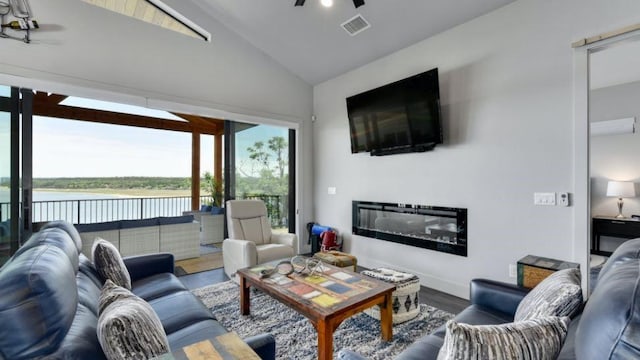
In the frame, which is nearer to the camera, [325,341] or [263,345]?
[263,345]

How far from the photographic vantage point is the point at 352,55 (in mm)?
4078

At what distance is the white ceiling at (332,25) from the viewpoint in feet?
10.1

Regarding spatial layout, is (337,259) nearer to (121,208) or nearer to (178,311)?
(178,311)

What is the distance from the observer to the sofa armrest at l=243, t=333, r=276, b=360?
1.37m

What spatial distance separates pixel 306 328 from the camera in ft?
8.09

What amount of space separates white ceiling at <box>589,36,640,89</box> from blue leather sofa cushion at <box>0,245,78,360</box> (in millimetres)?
4440

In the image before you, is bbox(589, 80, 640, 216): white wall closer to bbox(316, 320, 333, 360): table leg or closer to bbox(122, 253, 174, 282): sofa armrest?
bbox(316, 320, 333, 360): table leg

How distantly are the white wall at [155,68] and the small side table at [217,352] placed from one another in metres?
3.25

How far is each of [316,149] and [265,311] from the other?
297cm

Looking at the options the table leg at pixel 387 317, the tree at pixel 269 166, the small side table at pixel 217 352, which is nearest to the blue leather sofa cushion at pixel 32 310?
Answer: the small side table at pixel 217 352

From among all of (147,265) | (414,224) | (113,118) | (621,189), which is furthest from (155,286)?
(621,189)

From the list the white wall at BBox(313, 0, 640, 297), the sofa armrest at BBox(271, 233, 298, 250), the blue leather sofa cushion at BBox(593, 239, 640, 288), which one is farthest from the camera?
the sofa armrest at BBox(271, 233, 298, 250)

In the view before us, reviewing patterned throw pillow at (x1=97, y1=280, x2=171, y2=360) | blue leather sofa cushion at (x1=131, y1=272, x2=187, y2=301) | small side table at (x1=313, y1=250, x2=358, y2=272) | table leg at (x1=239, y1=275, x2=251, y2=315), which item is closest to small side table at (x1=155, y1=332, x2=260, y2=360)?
patterned throw pillow at (x1=97, y1=280, x2=171, y2=360)

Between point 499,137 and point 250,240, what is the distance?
10.3 feet
